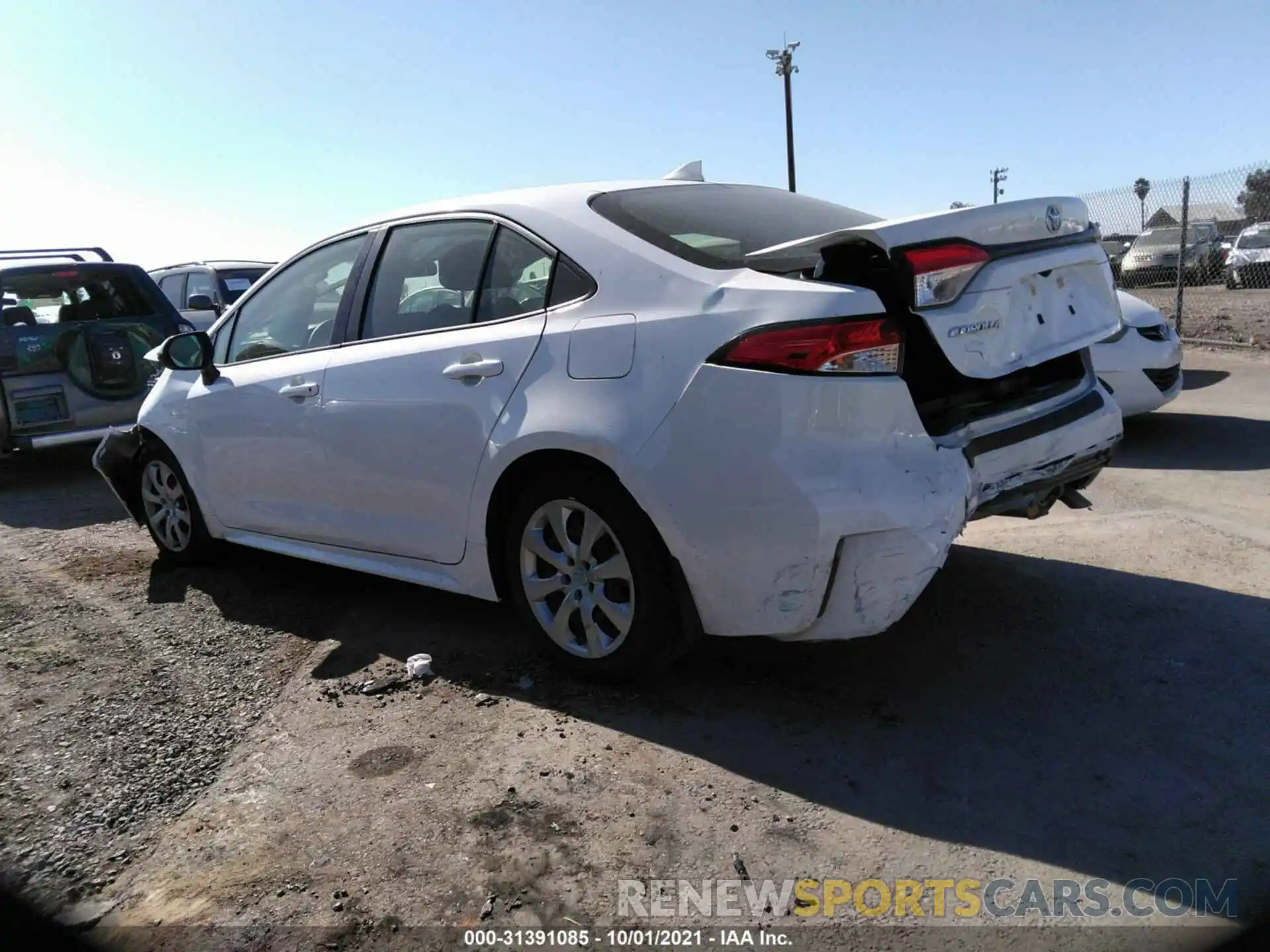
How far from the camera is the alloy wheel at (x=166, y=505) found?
5230 mm

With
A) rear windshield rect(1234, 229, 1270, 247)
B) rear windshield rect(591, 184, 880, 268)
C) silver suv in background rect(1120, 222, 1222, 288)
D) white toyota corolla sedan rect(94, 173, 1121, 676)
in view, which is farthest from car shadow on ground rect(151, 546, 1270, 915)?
rear windshield rect(1234, 229, 1270, 247)

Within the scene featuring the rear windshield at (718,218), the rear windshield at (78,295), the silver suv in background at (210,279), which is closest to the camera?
the rear windshield at (718,218)

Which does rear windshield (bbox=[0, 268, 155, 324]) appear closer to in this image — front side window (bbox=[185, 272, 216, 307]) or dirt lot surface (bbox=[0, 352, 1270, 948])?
dirt lot surface (bbox=[0, 352, 1270, 948])

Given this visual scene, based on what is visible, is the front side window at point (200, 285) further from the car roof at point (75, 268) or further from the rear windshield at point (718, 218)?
the rear windshield at point (718, 218)

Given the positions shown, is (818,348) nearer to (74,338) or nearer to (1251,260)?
(74,338)

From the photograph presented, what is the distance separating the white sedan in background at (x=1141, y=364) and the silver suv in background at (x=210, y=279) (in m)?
10.7

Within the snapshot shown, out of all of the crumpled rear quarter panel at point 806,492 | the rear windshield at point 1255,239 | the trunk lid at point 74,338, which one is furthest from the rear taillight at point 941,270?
the rear windshield at point 1255,239

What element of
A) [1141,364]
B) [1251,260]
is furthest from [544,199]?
[1251,260]

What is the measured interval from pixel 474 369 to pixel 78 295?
6560 mm

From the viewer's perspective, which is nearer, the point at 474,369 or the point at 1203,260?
the point at 474,369

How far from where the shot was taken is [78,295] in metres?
8.47

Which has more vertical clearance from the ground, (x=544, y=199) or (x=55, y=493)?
(x=544, y=199)

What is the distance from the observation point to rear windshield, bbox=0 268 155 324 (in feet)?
27.2

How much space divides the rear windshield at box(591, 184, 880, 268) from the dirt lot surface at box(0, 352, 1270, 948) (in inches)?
58.0
